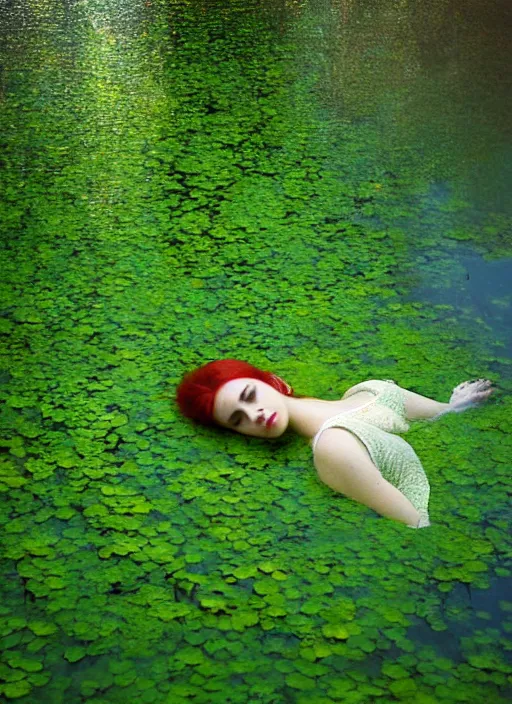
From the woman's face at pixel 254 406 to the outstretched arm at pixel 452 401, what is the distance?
0.44 meters

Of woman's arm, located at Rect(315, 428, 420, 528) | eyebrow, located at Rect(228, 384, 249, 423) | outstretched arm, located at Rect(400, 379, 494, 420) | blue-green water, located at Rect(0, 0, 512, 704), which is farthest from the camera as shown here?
outstretched arm, located at Rect(400, 379, 494, 420)

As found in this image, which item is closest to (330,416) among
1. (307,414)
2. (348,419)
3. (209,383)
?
(307,414)

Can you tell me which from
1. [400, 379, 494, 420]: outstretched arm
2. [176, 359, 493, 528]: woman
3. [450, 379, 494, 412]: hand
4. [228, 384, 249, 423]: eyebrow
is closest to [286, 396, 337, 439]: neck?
[176, 359, 493, 528]: woman

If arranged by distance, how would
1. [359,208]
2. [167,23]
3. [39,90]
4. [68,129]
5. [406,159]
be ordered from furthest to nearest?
[167,23], [39,90], [68,129], [406,159], [359,208]

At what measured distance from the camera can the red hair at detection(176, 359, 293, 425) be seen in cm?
315

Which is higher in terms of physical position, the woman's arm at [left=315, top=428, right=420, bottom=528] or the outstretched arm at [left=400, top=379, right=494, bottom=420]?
the outstretched arm at [left=400, top=379, right=494, bottom=420]

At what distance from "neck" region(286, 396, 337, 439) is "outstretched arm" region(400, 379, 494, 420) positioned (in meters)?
0.28

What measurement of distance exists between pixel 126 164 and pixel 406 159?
154 cm

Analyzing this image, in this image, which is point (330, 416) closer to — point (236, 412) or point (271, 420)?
point (271, 420)

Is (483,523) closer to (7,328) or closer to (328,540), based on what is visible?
(328,540)

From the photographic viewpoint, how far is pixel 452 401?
11.1 feet

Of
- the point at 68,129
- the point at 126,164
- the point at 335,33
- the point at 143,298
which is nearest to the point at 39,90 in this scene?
the point at 68,129

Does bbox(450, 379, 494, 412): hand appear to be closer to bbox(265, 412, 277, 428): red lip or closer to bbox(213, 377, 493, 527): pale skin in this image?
bbox(213, 377, 493, 527): pale skin

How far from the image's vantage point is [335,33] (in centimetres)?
779
